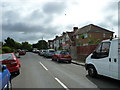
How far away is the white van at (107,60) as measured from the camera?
6.25 meters

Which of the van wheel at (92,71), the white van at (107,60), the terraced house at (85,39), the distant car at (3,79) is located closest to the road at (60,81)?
the van wheel at (92,71)

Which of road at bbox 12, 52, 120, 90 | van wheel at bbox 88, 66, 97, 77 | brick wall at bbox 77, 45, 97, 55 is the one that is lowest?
road at bbox 12, 52, 120, 90

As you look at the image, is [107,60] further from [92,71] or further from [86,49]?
[86,49]

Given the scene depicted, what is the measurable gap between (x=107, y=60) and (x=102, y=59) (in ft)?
1.32

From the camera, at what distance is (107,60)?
22.5 feet

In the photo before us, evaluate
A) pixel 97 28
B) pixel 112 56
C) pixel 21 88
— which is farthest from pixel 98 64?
pixel 97 28

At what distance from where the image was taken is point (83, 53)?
18703mm

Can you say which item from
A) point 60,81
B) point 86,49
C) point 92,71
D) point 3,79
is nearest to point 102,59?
point 92,71

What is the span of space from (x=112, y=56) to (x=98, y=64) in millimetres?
1193

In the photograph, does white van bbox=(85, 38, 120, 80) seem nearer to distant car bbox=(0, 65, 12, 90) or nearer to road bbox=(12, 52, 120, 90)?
road bbox=(12, 52, 120, 90)

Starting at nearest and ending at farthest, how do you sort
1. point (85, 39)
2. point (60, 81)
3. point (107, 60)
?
point (107, 60) < point (60, 81) < point (85, 39)

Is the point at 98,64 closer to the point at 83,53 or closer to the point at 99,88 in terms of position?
the point at 99,88

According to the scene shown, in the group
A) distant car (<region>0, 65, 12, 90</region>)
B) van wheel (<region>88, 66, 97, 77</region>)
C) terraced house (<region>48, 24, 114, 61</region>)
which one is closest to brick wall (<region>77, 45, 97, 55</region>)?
terraced house (<region>48, 24, 114, 61</region>)

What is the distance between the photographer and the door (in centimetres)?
688
